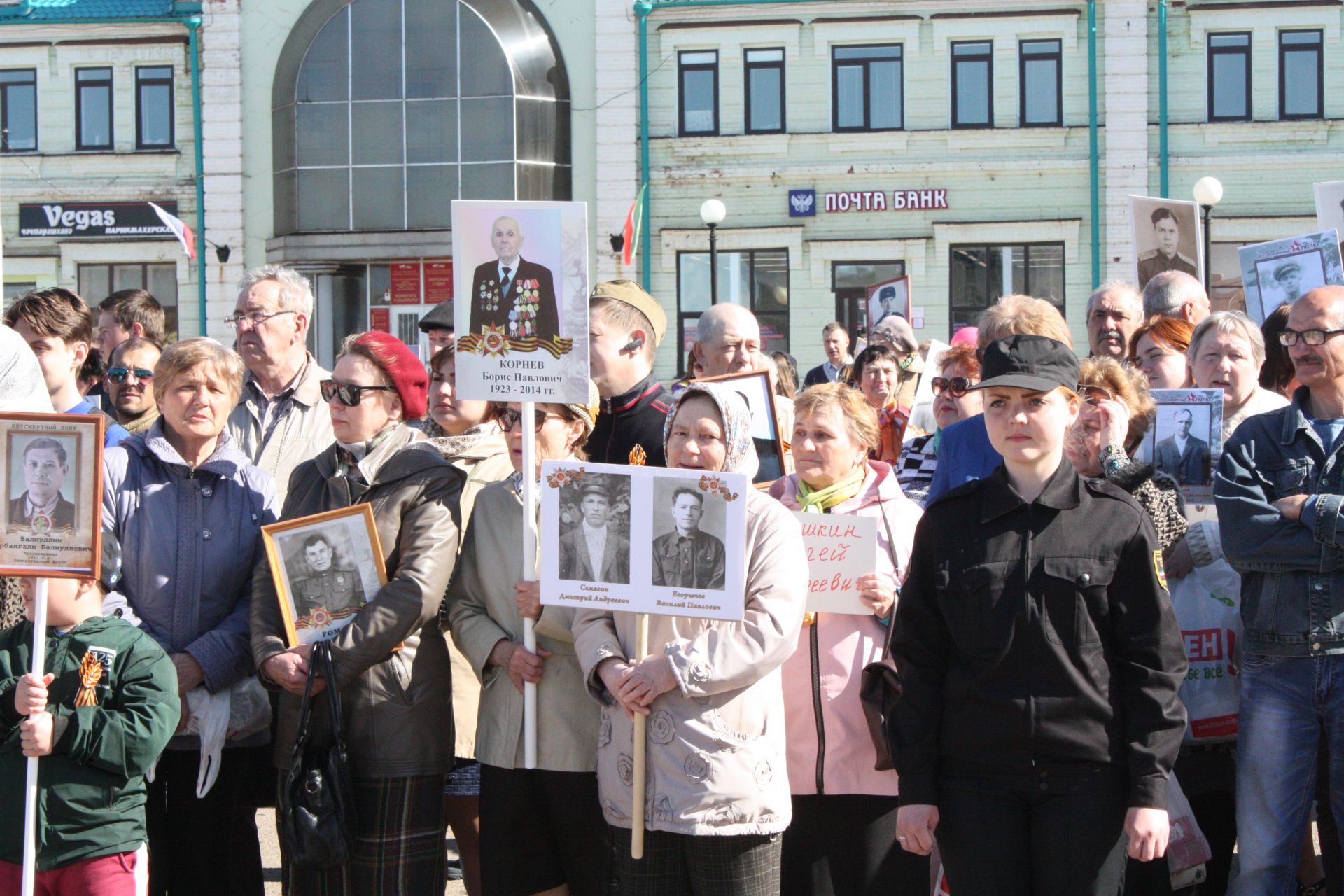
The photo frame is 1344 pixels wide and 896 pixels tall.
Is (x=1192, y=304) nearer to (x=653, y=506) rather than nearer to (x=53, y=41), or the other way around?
(x=653, y=506)

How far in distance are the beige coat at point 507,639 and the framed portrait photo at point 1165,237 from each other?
16.8ft

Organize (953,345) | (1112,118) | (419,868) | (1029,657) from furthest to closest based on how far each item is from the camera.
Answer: (1112,118)
(953,345)
(419,868)
(1029,657)

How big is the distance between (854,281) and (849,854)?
64.4ft

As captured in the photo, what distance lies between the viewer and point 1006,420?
3.55m

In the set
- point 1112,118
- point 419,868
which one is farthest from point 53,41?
point 419,868

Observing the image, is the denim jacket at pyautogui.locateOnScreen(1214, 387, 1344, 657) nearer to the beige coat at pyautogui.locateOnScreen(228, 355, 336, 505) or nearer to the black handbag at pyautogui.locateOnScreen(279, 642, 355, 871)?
the black handbag at pyautogui.locateOnScreen(279, 642, 355, 871)

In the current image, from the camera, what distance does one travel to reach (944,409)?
619cm

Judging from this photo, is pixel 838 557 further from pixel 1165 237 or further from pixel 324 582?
pixel 1165 237

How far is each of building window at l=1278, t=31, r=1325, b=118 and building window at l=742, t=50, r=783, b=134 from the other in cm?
821

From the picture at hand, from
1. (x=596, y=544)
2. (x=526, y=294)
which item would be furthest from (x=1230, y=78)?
(x=596, y=544)

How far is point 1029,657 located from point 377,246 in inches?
825

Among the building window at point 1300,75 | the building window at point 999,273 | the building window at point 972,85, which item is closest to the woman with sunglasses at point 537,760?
the building window at point 999,273

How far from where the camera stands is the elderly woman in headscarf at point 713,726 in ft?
12.3

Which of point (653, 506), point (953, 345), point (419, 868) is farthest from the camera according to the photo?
point (953, 345)
